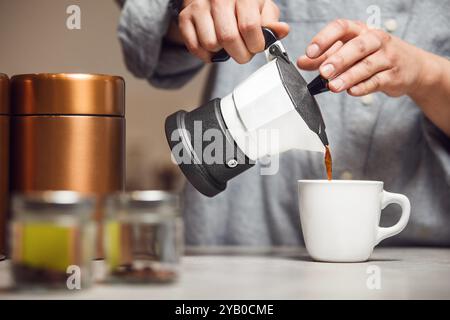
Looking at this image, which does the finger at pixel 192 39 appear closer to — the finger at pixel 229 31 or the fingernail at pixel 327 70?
the finger at pixel 229 31

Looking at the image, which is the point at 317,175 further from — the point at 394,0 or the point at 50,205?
the point at 50,205

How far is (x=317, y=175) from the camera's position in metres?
1.16

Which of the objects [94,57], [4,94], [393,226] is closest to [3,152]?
[4,94]

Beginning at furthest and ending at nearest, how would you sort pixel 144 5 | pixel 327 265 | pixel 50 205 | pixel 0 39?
pixel 0 39
pixel 144 5
pixel 327 265
pixel 50 205

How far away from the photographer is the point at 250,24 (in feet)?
2.64

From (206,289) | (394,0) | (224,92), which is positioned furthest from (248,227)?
(206,289)

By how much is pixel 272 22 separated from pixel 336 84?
113mm

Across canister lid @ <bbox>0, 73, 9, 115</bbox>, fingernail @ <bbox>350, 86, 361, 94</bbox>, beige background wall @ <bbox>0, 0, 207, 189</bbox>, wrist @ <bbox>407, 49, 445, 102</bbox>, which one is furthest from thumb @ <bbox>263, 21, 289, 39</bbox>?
beige background wall @ <bbox>0, 0, 207, 189</bbox>

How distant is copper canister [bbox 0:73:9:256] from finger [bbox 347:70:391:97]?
428 mm

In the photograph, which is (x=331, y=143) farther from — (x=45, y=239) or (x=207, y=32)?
(x=45, y=239)

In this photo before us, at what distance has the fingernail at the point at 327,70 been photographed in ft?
2.62

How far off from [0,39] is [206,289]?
237cm

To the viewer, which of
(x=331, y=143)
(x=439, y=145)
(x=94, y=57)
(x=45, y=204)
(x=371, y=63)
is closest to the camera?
(x=45, y=204)

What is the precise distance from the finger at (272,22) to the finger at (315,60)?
2.0 inches
